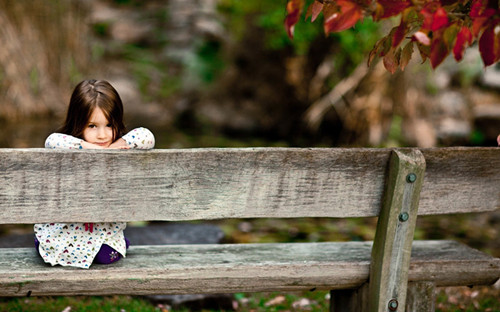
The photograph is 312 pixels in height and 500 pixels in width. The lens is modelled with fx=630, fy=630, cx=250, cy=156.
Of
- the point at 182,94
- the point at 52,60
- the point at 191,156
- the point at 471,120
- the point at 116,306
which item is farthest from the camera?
the point at 182,94

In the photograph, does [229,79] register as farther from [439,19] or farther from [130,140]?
[439,19]

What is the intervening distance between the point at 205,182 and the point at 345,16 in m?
0.77

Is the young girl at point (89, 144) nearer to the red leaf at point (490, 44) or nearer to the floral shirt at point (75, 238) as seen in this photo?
the floral shirt at point (75, 238)

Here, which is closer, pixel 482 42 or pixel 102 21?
pixel 482 42

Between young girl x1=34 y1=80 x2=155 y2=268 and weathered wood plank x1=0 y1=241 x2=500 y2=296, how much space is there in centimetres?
7

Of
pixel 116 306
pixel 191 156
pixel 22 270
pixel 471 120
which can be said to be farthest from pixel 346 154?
pixel 471 120

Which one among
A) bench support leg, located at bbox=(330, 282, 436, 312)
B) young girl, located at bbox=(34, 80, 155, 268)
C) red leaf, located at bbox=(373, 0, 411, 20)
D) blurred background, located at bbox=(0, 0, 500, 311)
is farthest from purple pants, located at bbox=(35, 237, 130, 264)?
blurred background, located at bbox=(0, 0, 500, 311)

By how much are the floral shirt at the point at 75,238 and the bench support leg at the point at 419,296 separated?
1135mm

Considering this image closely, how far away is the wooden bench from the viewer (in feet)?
6.83

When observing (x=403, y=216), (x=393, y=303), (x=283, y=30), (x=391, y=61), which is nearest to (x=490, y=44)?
(x=391, y=61)

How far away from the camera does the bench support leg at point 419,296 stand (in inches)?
97.0

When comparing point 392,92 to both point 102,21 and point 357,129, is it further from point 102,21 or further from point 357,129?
point 102,21

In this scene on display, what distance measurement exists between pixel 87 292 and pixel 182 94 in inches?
279

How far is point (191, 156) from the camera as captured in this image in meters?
2.11
